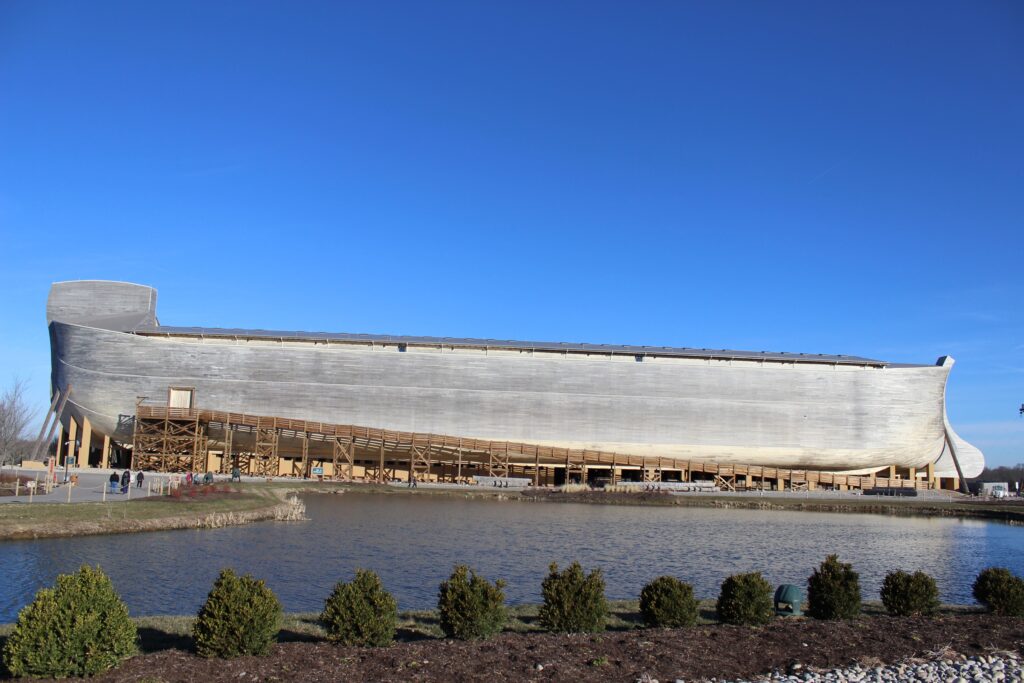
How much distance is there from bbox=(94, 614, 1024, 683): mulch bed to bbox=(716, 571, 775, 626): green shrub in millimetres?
401

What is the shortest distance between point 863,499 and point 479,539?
155ft

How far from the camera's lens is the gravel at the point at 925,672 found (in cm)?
939

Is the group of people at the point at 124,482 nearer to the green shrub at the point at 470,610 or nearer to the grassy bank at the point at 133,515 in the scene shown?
the grassy bank at the point at 133,515

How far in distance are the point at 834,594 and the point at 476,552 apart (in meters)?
13.2

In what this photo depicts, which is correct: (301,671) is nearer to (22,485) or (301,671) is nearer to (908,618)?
(908,618)

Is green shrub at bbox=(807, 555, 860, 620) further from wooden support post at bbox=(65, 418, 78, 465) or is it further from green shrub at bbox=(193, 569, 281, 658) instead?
wooden support post at bbox=(65, 418, 78, 465)

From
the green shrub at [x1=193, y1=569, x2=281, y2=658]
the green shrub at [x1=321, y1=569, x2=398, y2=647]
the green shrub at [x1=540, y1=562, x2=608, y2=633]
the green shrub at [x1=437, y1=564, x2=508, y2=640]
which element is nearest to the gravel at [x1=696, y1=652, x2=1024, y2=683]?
the green shrub at [x1=540, y1=562, x2=608, y2=633]

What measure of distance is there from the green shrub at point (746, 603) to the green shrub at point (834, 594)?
4.36 ft

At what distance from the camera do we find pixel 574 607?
40.2 ft

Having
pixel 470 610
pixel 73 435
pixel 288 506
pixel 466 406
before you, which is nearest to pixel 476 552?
pixel 288 506

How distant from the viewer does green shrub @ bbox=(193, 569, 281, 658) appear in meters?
10.0

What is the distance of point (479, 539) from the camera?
94.7 feet

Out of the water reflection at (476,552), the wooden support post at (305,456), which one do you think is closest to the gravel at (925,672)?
the water reflection at (476,552)

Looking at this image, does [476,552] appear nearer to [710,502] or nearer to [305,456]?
[710,502]
